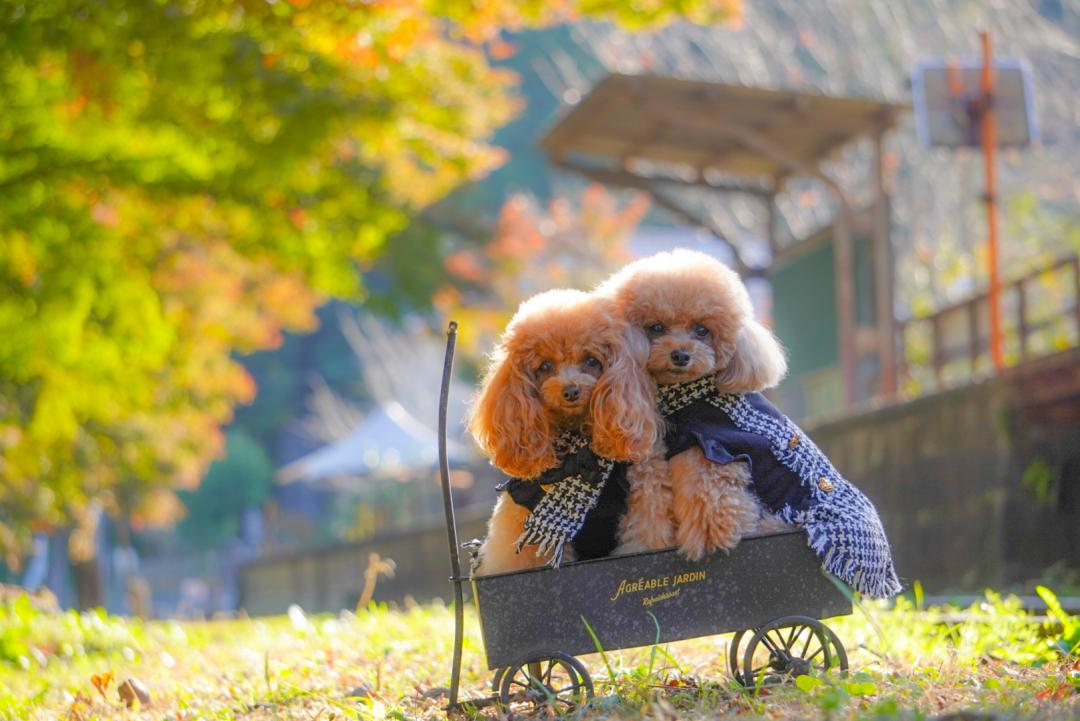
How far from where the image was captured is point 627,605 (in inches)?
131

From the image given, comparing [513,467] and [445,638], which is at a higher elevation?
[513,467]

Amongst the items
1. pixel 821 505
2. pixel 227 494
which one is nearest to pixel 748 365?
pixel 821 505

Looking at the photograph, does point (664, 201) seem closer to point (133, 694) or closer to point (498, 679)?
point (133, 694)

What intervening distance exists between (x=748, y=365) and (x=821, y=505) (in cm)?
44

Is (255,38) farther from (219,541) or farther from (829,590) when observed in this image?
(219,541)

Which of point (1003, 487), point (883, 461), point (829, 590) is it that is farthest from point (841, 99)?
point (829, 590)

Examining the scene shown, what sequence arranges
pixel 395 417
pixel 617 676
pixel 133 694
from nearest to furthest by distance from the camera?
pixel 617 676 → pixel 133 694 → pixel 395 417

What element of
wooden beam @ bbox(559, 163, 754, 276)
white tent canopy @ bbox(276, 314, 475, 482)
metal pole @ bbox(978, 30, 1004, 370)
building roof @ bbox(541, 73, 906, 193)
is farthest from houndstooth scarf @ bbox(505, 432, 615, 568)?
white tent canopy @ bbox(276, 314, 475, 482)

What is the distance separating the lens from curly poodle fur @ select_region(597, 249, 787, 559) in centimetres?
324

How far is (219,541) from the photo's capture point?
36.1 meters

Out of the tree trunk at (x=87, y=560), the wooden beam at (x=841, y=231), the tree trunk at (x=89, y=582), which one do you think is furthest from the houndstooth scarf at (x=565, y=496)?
the tree trunk at (x=89, y=582)

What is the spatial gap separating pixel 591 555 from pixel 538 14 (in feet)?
17.6

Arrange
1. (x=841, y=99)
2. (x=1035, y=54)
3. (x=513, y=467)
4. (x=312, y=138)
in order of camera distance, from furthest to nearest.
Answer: (x=1035, y=54) → (x=841, y=99) → (x=312, y=138) → (x=513, y=467)

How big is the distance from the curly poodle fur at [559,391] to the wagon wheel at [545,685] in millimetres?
267
